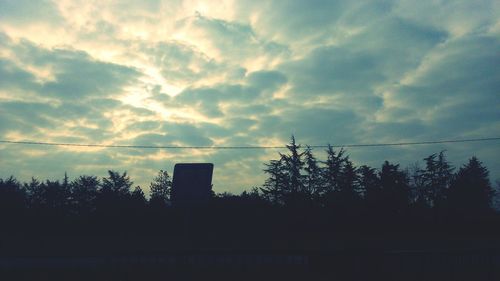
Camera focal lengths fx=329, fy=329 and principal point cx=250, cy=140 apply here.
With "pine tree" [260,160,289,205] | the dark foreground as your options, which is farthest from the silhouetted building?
"pine tree" [260,160,289,205]

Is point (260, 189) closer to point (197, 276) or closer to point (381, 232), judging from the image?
point (381, 232)

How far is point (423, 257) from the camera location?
1364 centimetres

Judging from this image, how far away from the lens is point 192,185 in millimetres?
15289

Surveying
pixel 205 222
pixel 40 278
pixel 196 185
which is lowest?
pixel 40 278

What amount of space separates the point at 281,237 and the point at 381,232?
25.0 feet

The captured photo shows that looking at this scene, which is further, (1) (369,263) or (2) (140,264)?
(2) (140,264)

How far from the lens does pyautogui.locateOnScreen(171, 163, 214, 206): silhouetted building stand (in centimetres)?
1515

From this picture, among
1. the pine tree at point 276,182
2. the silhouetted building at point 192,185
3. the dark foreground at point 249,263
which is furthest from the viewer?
the pine tree at point 276,182

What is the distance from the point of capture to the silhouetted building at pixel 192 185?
1515cm

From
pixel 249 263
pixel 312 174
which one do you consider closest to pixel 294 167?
pixel 312 174

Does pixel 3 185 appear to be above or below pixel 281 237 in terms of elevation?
above

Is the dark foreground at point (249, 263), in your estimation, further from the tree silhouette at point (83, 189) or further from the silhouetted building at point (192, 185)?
the tree silhouette at point (83, 189)

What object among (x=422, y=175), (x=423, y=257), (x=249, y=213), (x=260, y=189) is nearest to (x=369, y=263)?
(x=423, y=257)

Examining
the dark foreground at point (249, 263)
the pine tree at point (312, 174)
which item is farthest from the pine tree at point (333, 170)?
the dark foreground at point (249, 263)
